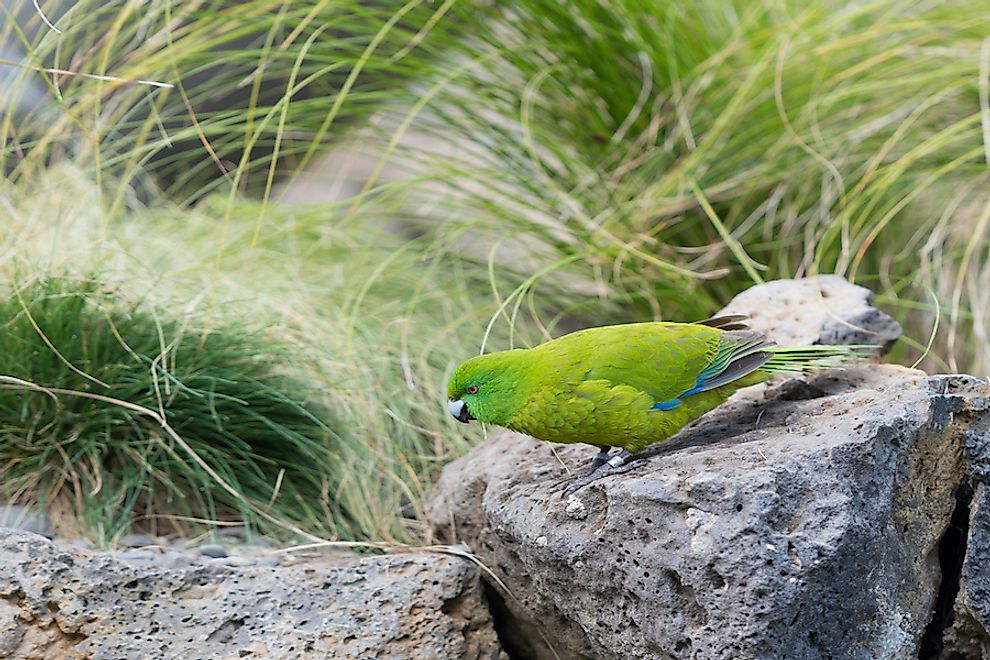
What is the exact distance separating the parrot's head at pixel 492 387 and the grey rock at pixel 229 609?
1.03 ft

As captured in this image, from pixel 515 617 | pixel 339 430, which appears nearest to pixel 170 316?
pixel 339 430

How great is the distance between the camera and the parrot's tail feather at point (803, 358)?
1576 millimetres

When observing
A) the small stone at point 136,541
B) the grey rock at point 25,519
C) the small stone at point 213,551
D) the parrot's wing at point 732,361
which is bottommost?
the small stone at point 136,541

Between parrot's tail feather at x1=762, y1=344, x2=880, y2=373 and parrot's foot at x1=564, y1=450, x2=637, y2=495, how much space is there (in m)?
0.27

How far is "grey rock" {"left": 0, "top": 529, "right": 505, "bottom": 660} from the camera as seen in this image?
4.80ft

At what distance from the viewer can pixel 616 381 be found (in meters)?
1.49

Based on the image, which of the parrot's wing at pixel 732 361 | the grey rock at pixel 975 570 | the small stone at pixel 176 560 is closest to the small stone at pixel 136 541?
the small stone at pixel 176 560

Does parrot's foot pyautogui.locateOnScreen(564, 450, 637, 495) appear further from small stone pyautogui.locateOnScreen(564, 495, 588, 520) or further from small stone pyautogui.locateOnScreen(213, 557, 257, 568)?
small stone pyautogui.locateOnScreen(213, 557, 257, 568)

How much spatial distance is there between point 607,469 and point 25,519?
1.30m

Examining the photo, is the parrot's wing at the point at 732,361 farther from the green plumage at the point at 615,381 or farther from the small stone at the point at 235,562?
the small stone at the point at 235,562

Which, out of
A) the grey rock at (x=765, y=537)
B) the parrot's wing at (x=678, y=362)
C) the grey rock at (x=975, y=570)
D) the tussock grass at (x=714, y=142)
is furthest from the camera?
the tussock grass at (x=714, y=142)

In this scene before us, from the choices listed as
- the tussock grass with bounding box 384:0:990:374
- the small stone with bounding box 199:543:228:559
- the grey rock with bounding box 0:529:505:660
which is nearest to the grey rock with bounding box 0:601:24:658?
the grey rock with bounding box 0:529:505:660

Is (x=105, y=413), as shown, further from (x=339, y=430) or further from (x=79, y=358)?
(x=339, y=430)

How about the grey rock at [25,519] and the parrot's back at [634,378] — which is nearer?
the parrot's back at [634,378]
